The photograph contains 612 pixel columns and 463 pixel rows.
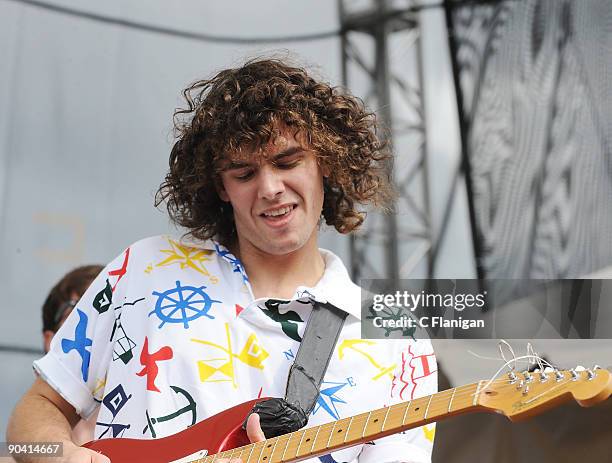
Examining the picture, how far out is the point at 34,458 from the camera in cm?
182

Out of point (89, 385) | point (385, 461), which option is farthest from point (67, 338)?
point (385, 461)

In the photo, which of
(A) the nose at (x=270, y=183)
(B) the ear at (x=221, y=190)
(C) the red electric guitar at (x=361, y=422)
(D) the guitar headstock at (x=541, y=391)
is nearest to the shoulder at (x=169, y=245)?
(B) the ear at (x=221, y=190)

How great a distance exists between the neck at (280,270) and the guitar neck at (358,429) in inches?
15.2

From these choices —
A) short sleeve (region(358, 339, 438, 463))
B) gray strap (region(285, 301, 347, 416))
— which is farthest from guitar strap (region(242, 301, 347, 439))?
short sleeve (region(358, 339, 438, 463))

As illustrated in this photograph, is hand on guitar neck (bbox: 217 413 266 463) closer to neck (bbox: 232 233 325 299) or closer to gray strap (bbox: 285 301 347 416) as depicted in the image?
gray strap (bbox: 285 301 347 416)

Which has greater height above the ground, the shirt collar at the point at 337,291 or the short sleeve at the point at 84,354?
the shirt collar at the point at 337,291

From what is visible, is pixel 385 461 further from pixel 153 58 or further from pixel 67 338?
pixel 153 58

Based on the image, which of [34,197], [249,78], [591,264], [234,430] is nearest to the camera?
[234,430]

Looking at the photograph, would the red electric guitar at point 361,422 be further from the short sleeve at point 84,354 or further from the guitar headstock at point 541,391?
the short sleeve at point 84,354

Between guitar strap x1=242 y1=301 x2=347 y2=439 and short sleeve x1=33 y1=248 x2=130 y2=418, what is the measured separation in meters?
0.38

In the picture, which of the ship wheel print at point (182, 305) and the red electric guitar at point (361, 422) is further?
the ship wheel print at point (182, 305)

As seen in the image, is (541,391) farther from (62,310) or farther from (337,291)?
(62,310)

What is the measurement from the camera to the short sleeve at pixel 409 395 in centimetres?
180

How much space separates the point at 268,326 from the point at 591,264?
1.58 m
